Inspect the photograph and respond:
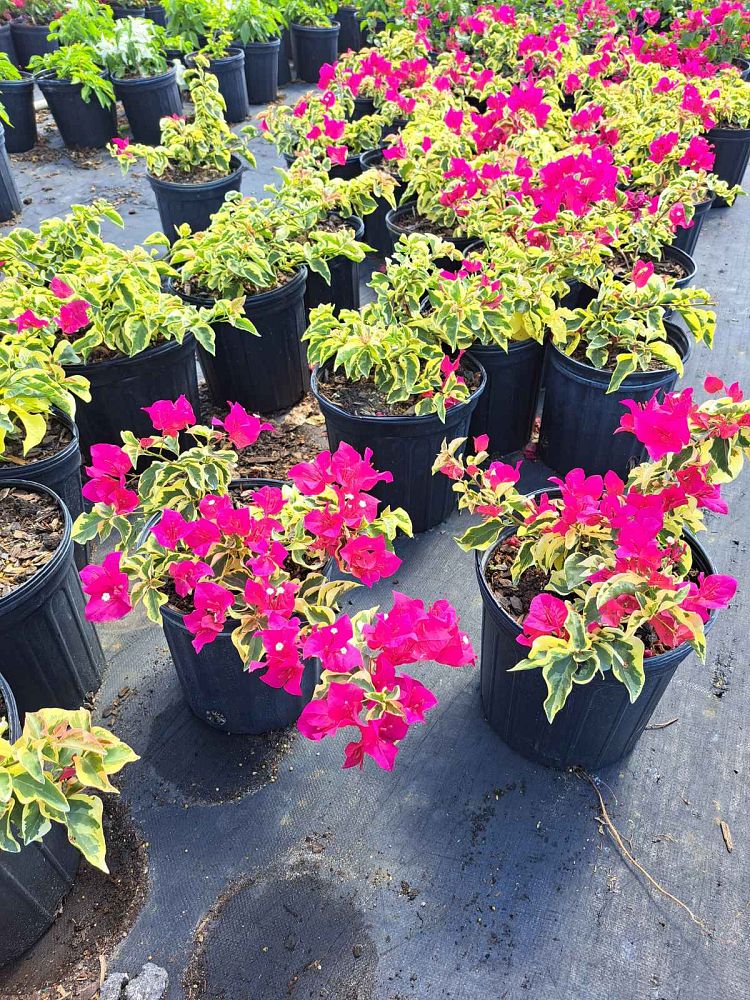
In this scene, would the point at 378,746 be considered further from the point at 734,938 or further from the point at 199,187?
the point at 199,187

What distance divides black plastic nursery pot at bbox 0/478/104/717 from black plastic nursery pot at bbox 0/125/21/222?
3.71 metres

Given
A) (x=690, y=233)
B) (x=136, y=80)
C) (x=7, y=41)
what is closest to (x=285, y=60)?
(x=136, y=80)

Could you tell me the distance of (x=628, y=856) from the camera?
5.83ft

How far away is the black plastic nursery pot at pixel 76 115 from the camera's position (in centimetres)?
554

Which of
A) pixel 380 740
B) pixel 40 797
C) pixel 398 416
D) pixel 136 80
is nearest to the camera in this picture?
pixel 40 797

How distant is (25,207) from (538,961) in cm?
561

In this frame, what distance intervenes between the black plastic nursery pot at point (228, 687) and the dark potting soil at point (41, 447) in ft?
2.28

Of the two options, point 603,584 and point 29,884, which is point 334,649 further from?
point 29,884

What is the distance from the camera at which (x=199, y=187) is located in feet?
13.4

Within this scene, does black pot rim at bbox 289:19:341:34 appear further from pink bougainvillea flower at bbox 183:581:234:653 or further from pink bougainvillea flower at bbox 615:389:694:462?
pink bougainvillea flower at bbox 183:581:234:653

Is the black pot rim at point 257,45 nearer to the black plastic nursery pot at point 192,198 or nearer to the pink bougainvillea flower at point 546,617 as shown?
the black plastic nursery pot at point 192,198

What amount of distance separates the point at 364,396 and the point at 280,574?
42.9 inches

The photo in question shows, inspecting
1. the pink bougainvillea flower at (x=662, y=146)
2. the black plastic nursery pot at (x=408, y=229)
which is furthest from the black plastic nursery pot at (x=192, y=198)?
the pink bougainvillea flower at (x=662, y=146)

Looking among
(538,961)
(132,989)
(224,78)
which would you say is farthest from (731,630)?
(224,78)
